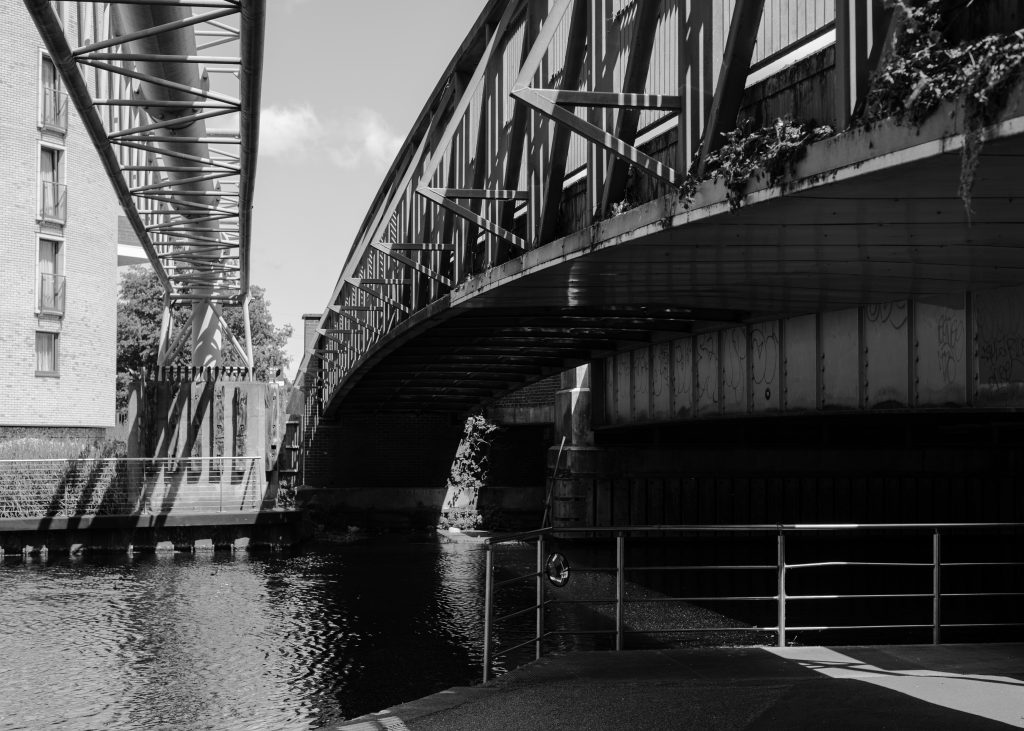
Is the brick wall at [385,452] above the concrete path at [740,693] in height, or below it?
above

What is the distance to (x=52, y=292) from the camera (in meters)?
36.2

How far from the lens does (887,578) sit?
77.7ft

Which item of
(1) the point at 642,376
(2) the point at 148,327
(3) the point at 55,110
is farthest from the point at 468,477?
(2) the point at 148,327

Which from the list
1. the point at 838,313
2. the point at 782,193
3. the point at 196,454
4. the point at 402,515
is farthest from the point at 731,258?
the point at 402,515

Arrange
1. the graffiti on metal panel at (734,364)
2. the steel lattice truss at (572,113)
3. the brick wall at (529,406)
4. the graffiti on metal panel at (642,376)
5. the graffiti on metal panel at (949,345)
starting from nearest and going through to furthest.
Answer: the steel lattice truss at (572,113) < the graffiti on metal panel at (949,345) < the graffiti on metal panel at (734,364) < the graffiti on metal panel at (642,376) < the brick wall at (529,406)

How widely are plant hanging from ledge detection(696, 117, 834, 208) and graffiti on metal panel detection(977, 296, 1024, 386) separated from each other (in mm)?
3761

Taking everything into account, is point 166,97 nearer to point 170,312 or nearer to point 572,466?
point 572,466

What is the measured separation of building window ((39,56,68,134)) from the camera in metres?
35.3

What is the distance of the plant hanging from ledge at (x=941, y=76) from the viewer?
4977mm

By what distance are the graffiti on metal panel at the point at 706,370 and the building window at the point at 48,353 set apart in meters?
26.1

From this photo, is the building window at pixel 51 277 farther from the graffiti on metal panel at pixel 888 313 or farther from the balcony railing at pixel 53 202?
the graffiti on metal panel at pixel 888 313

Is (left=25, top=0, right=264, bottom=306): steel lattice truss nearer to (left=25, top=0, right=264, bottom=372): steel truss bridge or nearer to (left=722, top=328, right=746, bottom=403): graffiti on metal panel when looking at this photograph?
(left=25, top=0, right=264, bottom=372): steel truss bridge

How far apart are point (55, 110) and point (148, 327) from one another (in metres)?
32.9

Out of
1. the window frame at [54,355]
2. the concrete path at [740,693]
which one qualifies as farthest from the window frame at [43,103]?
the concrete path at [740,693]
